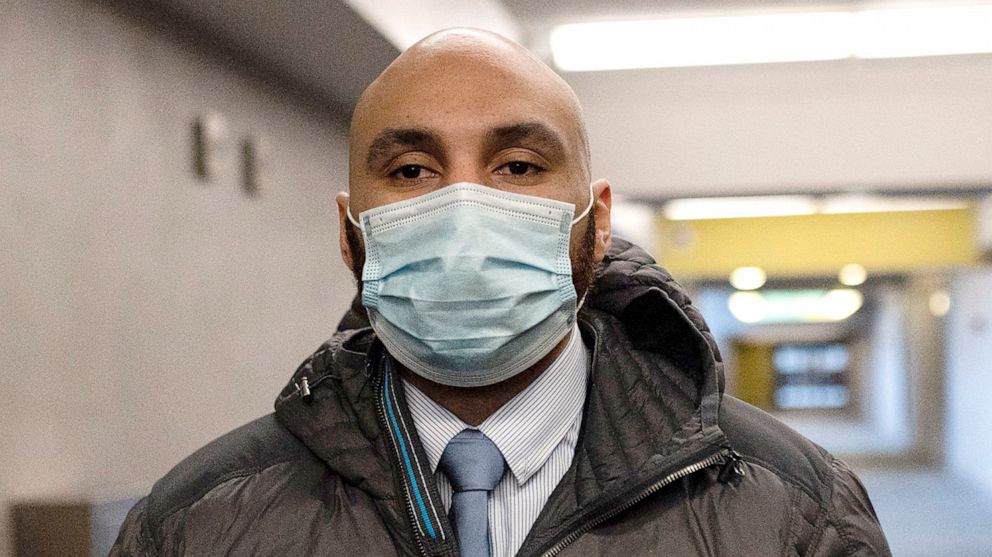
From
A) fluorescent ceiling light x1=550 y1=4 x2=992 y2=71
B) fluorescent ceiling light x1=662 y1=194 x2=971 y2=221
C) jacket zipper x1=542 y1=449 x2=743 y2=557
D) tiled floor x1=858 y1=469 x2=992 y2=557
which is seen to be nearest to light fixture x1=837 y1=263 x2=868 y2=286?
fluorescent ceiling light x1=662 y1=194 x2=971 y2=221

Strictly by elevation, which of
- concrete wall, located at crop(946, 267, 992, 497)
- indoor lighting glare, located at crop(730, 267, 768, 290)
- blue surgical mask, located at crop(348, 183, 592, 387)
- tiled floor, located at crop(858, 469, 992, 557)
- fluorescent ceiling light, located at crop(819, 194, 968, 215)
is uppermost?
fluorescent ceiling light, located at crop(819, 194, 968, 215)

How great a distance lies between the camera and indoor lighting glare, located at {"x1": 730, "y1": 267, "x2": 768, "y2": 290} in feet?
35.3

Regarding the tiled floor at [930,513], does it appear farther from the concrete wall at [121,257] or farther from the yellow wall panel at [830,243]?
the concrete wall at [121,257]

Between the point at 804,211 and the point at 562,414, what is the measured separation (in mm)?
9429

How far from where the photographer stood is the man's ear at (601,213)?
1669 mm

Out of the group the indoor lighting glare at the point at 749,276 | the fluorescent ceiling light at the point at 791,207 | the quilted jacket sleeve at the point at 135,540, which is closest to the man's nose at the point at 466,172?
the quilted jacket sleeve at the point at 135,540

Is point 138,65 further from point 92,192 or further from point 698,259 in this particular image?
point 698,259

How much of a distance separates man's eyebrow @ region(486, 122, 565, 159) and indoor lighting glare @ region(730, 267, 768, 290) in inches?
369

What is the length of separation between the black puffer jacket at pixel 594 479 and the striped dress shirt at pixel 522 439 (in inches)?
1.1

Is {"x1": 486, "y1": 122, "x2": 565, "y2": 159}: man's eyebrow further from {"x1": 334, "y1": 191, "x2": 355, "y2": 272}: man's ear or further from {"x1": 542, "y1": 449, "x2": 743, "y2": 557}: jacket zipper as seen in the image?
{"x1": 542, "y1": 449, "x2": 743, "y2": 557}: jacket zipper

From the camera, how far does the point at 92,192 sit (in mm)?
2594

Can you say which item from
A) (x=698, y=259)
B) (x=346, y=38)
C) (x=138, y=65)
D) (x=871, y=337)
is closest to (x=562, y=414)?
(x=138, y=65)

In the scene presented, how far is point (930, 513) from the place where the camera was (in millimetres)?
9000

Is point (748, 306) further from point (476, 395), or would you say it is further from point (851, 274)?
point (476, 395)
